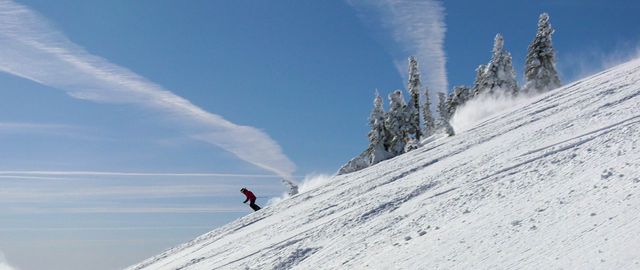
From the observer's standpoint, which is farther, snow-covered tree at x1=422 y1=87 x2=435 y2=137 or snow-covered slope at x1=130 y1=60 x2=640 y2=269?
snow-covered tree at x1=422 y1=87 x2=435 y2=137

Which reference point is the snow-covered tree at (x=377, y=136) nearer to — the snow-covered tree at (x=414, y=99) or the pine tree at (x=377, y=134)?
the pine tree at (x=377, y=134)

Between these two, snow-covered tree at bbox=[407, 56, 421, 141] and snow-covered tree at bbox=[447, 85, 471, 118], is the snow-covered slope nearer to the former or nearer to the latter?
snow-covered tree at bbox=[407, 56, 421, 141]

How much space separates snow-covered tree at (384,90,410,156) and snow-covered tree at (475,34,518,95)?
9.63 m

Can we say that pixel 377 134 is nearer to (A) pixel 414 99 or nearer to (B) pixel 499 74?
(A) pixel 414 99

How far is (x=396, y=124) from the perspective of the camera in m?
46.4

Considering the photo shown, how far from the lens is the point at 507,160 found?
36.8 ft

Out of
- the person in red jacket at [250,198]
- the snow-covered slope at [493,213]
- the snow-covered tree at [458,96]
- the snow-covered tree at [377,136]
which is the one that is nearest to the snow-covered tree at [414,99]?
the snow-covered tree at [377,136]

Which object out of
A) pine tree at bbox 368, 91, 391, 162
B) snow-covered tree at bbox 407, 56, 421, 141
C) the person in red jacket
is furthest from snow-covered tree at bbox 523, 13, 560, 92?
the person in red jacket

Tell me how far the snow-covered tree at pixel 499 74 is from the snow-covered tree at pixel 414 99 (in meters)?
7.16

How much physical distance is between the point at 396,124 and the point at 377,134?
6.99 feet

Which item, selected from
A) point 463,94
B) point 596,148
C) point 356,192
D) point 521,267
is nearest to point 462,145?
point 356,192

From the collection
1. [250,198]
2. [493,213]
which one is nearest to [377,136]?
[250,198]

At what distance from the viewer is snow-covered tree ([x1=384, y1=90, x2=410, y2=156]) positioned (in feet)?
149

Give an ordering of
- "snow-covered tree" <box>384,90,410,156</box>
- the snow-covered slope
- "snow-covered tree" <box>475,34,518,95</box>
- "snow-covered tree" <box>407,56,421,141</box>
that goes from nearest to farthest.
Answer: the snow-covered slope < "snow-covered tree" <box>384,90,410,156</box> < "snow-covered tree" <box>407,56,421,141</box> < "snow-covered tree" <box>475,34,518,95</box>
